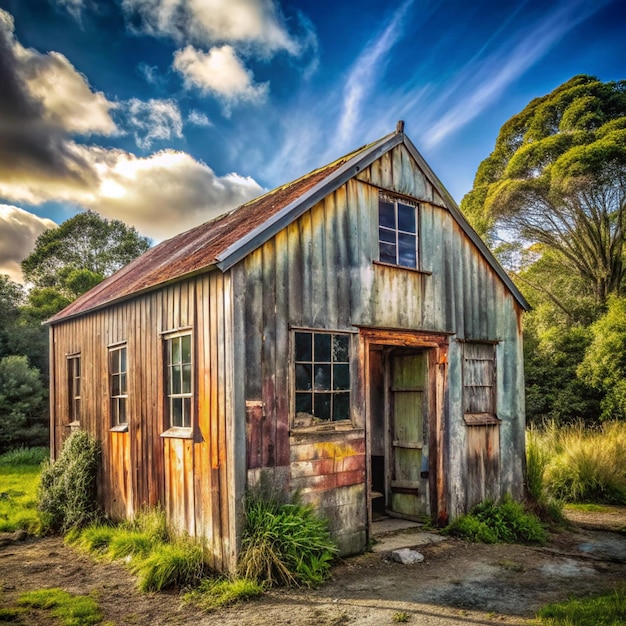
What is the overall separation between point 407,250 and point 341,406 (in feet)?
9.28

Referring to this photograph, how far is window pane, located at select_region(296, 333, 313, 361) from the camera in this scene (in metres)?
7.01

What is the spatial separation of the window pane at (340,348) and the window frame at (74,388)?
646cm

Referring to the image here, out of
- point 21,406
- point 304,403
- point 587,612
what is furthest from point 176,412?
point 21,406

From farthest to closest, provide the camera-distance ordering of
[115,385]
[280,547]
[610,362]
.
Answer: [610,362], [115,385], [280,547]

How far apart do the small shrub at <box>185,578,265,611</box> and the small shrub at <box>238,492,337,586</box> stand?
15 centimetres

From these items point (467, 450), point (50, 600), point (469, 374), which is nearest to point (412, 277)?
point (469, 374)

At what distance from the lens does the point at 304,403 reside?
7.00 m

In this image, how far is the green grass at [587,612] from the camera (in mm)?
5027

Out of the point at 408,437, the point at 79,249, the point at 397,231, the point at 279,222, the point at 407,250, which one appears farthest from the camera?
the point at 79,249

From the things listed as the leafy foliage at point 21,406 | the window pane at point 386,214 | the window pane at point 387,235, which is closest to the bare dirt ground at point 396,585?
the window pane at point 387,235

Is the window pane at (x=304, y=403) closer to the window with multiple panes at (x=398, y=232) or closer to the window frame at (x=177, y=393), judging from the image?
the window frame at (x=177, y=393)

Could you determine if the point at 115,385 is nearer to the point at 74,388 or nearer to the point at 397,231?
the point at 74,388

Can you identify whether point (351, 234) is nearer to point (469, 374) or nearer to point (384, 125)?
point (384, 125)

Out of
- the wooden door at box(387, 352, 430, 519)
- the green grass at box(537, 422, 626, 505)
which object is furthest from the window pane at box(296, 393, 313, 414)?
the green grass at box(537, 422, 626, 505)
